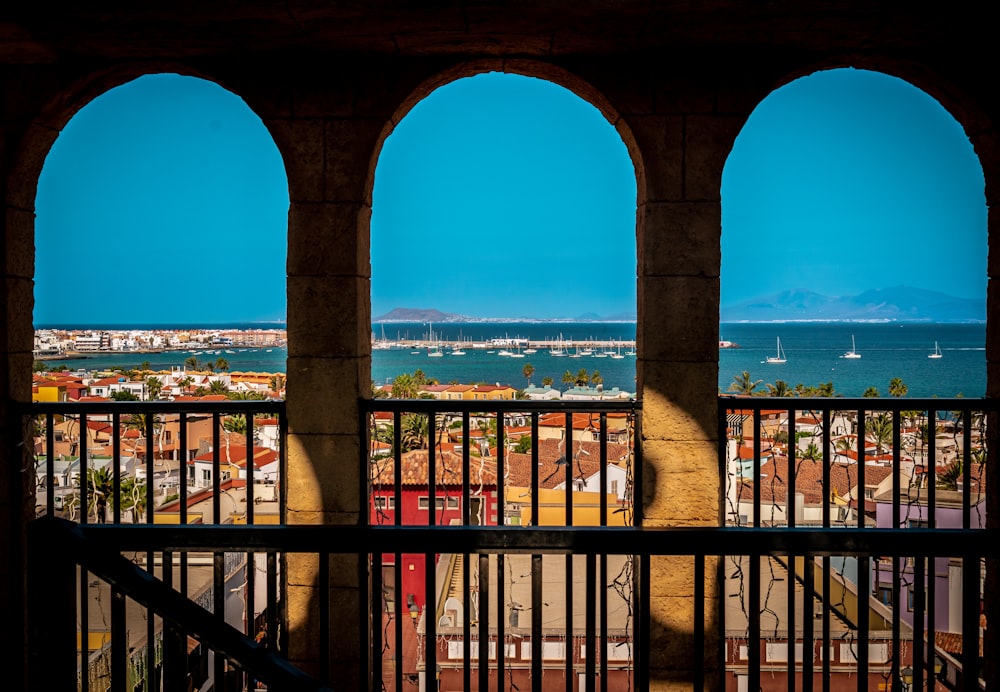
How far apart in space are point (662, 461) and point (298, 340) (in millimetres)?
1793

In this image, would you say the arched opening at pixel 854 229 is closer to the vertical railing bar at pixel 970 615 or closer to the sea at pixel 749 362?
the sea at pixel 749 362

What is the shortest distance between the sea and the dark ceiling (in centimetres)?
3723

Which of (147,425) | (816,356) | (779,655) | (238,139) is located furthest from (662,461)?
(238,139)

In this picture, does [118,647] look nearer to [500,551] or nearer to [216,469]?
[500,551]

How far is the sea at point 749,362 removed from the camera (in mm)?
48094

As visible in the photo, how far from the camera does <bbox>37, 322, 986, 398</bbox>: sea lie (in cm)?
4809

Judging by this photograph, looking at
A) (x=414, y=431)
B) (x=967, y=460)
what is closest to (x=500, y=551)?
(x=967, y=460)

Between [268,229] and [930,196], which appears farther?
[268,229]

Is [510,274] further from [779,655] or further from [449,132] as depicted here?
[779,655]

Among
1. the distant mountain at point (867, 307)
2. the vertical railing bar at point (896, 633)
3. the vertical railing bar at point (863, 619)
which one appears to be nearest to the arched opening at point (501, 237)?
the distant mountain at point (867, 307)

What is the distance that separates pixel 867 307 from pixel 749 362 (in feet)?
156

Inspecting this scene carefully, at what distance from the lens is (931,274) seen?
4759 inches

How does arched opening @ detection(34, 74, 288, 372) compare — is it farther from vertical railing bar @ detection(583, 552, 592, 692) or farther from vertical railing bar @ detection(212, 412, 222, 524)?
vertical railing bar @ detection(583, 552, 592, 692)

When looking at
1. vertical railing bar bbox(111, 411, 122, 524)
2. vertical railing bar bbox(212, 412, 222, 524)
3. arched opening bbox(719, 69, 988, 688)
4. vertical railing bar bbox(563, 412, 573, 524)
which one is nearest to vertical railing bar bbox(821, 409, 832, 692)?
vertical railing bar bbox(563, 412, 573, 524)
